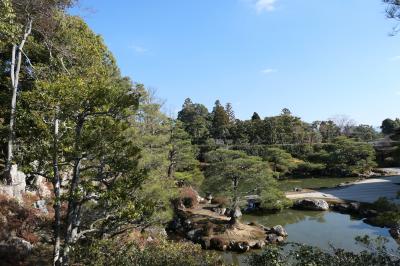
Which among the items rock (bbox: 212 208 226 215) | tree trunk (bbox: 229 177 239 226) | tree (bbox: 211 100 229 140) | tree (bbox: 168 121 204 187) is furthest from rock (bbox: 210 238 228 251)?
tree (bbox: 211 100 229 140)

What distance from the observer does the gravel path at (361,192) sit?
24.0 metres

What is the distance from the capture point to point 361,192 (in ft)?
84.3

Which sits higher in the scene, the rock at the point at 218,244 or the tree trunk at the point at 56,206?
the tree trunk at the point at 56,206

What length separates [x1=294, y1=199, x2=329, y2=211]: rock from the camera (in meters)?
22.4

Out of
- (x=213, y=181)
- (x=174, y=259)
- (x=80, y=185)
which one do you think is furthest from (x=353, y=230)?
(x=80, y=185)

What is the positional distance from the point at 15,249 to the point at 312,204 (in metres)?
18.3

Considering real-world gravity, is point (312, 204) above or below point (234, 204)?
below

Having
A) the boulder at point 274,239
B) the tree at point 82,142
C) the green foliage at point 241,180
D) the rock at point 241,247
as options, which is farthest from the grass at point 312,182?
the tree at point 82,142

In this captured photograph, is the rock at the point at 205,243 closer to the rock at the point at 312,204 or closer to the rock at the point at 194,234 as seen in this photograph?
the rock at the point at 194,234

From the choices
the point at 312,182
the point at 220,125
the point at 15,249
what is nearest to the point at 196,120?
the point at 220,125

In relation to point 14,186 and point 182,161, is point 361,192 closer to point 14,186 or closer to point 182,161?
point 182,161

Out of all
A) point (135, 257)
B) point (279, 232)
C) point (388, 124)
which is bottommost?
point (279, 232)

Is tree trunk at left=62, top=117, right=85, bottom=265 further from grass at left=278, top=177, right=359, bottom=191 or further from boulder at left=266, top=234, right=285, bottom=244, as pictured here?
grass at left=278, top=177, right=359, bottom=191

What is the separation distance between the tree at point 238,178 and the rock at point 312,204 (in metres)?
5.66
